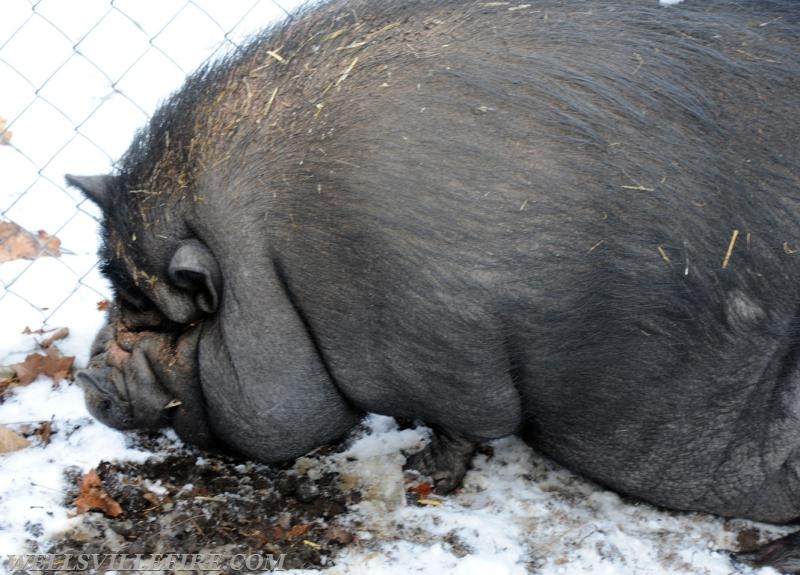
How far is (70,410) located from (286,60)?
1.90 m

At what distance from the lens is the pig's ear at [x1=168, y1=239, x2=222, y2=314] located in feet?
10.7

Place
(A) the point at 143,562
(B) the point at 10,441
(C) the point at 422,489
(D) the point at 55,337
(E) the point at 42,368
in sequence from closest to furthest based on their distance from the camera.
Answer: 1. (A) the point at 143,562
2. (C) the point at 422,489
3. (B) the point at 10,441
4. (E) the point at 42,368
5. (D) the point at 55,337

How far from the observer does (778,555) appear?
10.8 feet

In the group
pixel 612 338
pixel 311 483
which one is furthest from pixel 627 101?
pixel 311 483

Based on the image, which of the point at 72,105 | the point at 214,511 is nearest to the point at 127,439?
the point at 214,511

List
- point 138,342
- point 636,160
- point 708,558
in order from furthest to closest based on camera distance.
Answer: point 138,342 < point 708,558 < point 636,160

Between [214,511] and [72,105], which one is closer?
[214,511]

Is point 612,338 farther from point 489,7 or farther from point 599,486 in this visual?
point 489,7

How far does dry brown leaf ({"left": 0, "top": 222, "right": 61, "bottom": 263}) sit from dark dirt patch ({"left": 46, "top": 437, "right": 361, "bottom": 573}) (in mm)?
1522

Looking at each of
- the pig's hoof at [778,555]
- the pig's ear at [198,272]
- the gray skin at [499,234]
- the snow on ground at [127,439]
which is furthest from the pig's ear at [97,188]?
the pig's hoof at [778,555]

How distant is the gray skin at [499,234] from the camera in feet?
9.59

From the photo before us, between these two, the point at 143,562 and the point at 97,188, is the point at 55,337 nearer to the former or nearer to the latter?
the point at 97,188

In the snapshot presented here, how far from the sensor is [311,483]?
12.2 ft

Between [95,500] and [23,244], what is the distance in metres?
1.94
